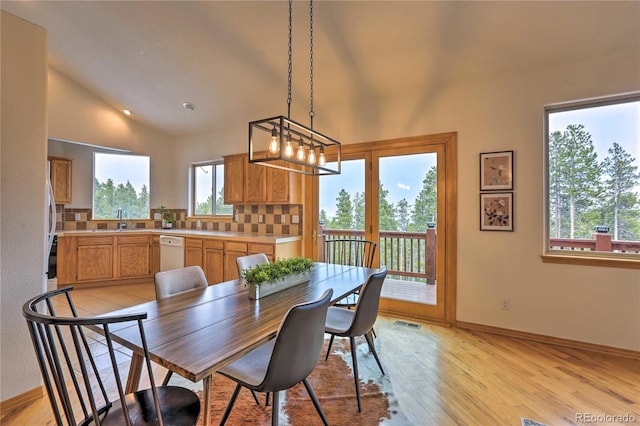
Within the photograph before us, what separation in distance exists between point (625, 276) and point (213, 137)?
565 centimetres

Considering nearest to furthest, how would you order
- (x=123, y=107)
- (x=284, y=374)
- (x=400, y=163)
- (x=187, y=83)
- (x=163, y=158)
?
(x=284, y=374)
(x=400, y=163)
(x=187, y=83)
(x=123, y=107)
(x=163, y=158)

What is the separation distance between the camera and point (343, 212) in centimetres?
400

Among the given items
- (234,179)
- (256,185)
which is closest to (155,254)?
(234,179)

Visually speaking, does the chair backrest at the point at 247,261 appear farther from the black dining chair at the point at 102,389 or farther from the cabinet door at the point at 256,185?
the cabinet door at the point at 256,185

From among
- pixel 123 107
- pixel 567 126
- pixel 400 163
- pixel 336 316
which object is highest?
pixel 123 107

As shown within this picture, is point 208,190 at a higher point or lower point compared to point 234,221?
higher

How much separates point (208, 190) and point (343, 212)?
296cm

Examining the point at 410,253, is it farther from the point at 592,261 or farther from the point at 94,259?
the point at 94,259

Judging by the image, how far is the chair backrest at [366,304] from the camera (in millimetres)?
1862

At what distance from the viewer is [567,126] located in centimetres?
295

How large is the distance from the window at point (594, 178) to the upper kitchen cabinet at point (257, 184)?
2.95m

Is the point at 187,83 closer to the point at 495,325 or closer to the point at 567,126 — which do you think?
the point at 567,126

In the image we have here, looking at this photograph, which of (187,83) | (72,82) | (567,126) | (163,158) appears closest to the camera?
(567,126)

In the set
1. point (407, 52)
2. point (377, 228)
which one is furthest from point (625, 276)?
point (407, 52)
